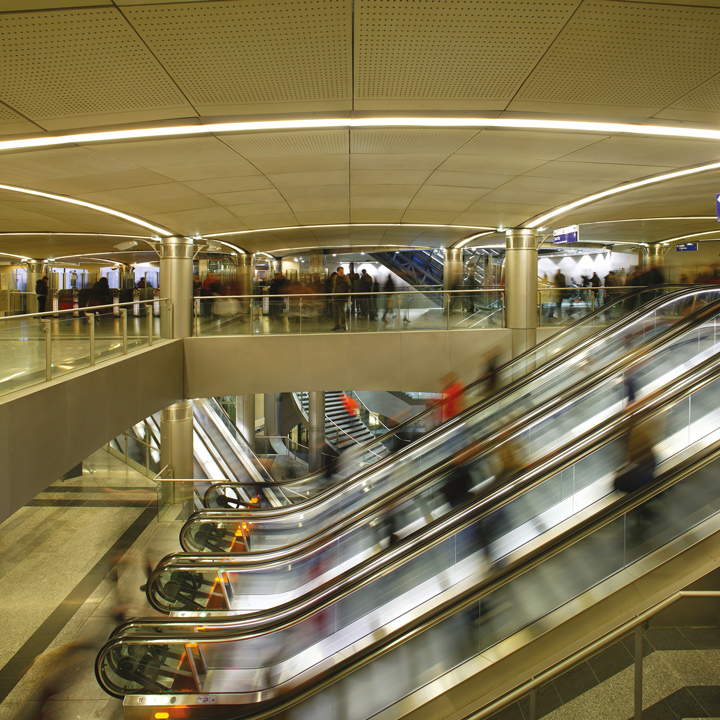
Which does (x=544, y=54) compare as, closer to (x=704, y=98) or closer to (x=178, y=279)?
(x=704, y=98)

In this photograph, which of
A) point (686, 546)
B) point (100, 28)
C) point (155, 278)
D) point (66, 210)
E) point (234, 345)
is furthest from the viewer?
point (155, 278)

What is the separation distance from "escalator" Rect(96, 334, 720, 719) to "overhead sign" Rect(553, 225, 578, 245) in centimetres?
600

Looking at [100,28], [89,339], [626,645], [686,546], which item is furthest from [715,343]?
[89,339]

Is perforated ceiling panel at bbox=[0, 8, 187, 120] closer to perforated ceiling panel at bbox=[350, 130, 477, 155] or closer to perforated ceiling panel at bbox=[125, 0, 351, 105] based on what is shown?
perforated ceiling panel at bbox=[125, 0, 351, 105]

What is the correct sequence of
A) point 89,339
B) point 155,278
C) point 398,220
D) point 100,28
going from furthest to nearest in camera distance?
point 155,278, point 398,220, point 89,339, point 100,28

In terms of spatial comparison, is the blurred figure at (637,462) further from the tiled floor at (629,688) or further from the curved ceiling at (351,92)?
Result: the curved ceiling at (351,92)

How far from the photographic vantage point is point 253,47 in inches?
135

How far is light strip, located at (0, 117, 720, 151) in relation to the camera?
4727 mm

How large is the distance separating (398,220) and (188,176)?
223 inches

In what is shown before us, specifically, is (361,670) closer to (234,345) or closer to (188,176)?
(188,176)

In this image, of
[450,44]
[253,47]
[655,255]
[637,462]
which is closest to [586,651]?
[637,462]

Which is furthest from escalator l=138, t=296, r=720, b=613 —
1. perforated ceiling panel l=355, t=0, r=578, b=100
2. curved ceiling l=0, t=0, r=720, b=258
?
perforated ceiling panel l=355, t=0, r=578, b=100

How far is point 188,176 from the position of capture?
21.6ft

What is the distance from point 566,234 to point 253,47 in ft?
31.2
